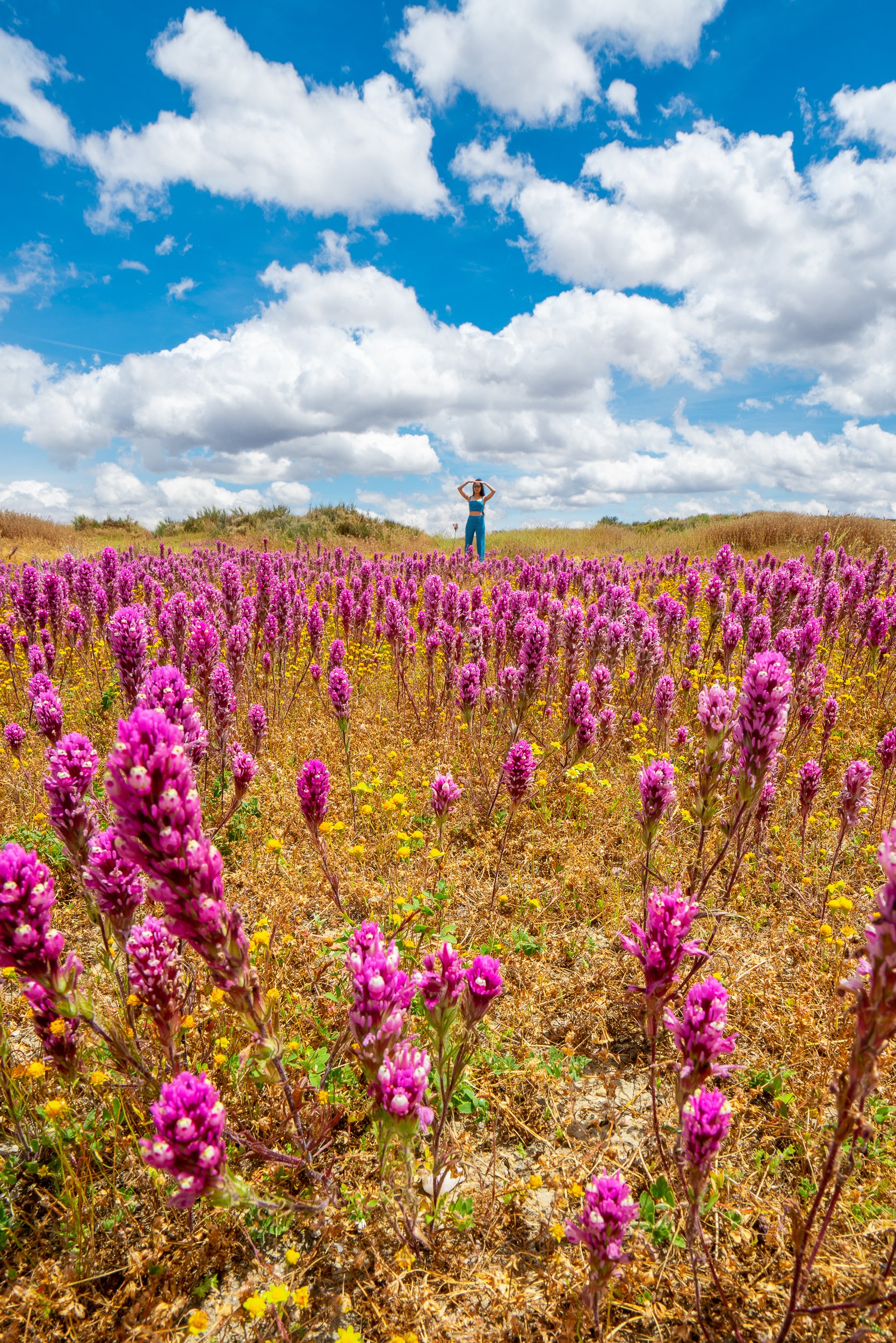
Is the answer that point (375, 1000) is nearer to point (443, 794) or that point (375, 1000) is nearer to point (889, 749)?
point (443, 794)

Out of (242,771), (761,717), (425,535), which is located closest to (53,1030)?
(242,771)

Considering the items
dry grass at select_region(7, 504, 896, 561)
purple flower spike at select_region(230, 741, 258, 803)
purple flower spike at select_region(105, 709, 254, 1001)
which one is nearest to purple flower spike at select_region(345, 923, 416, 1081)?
purple flower spike at select_region(105, 709, 254, 1001)

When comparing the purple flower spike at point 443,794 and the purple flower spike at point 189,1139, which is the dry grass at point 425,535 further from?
the purple flower spike at point 189,1139

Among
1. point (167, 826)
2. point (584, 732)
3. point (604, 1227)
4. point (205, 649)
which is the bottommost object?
point (604, 1227)

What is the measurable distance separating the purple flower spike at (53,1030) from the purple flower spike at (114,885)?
1.10ft

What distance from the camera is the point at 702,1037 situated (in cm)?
202

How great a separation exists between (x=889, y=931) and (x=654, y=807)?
5.99 feet

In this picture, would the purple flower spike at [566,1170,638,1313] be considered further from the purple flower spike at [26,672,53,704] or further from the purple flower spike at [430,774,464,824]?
the purple flower spike at [26,672,53,704]

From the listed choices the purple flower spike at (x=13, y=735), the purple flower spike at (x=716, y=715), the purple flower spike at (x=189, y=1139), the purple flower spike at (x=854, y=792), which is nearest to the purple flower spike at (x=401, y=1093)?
the purple flower spike at (x=189, y=1139)

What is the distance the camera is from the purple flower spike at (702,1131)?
191 cm

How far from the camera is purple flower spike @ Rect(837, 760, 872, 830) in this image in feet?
14.5

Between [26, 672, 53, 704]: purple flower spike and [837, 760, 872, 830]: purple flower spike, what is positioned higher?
[26, 672, 53, 704]: purple flower spike

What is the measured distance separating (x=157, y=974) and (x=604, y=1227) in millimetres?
1830

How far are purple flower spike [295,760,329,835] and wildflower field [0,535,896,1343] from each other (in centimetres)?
3
